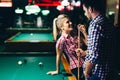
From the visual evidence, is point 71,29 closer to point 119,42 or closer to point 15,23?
point 119,42

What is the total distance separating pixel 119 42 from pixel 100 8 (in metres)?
6.07

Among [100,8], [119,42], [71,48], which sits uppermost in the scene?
[100,8]

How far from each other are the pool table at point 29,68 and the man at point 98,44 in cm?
137

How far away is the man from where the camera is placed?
2.29 meters

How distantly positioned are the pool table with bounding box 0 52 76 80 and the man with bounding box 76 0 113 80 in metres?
1.37

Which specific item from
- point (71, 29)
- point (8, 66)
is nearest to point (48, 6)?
point (8, 66)

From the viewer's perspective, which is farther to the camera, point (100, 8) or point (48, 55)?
point (48, 55)

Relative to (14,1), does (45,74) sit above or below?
below

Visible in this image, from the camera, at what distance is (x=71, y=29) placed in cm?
382

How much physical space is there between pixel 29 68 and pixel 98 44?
268 centimetres

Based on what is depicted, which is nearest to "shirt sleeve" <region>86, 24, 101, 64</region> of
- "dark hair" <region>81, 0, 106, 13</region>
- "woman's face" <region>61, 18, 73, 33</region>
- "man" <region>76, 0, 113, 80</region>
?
"man" <region>76, 0, 113, 80</region>

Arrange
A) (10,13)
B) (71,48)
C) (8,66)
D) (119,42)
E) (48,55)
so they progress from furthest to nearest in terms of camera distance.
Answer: (10,13) → (119,42) → (48,55) → (8,66) → (71,48)

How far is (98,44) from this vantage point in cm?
228

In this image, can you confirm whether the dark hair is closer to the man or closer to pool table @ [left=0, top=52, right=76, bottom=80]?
the man
